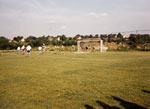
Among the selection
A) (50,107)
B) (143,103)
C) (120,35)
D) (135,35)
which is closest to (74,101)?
(50,107)

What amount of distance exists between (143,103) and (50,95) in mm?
3175

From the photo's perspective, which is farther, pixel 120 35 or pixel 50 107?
pixel 120 35

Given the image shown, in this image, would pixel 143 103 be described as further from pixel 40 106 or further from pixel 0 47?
pixel 0 47

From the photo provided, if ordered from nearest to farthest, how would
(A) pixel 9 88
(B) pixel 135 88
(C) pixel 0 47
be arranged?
1. (B) pixel 135 88
2. (A) pixel 9 88
3. (C) pixel 0 47

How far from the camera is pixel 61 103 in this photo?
4.98 metres

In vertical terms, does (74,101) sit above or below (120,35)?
below

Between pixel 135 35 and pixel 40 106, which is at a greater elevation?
pixel 135 35

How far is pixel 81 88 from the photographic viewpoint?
660 cm

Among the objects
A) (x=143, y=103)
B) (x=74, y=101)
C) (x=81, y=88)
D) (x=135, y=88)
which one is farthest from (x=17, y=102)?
(x=135, y=88)

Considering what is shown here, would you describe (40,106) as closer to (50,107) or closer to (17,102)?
(50,107)

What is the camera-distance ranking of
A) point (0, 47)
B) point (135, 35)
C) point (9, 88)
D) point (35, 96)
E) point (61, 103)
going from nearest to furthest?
point (61, 103), point (35, 96), point (9, 88), point (135, 35), point (0, 47)

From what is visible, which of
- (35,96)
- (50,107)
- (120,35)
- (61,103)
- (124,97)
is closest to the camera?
(50,107)

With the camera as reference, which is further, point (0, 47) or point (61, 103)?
point (0, 47)

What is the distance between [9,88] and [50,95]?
2.23 meters
